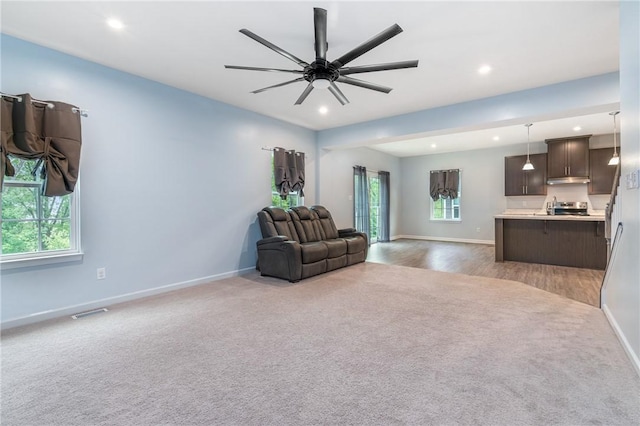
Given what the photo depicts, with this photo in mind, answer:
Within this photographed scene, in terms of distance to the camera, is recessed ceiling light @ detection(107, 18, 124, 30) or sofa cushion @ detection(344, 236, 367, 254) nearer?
recessed ceiling light @ detection(107, 18, 124, 30)

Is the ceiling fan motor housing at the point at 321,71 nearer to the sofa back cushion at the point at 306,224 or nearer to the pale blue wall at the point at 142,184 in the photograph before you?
the pale blue wall at the point at 142,184

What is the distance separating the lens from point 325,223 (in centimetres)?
585

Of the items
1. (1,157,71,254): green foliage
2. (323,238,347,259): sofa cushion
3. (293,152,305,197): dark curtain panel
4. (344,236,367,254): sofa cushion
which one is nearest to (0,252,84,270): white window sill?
(1,157,71,254): green foliage

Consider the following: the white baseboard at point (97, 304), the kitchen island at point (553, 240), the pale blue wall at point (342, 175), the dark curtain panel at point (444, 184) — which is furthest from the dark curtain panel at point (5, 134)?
the dark curtain panel at point (444, 184)

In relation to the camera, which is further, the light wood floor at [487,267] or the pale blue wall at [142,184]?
the light wood floor at [487,267]

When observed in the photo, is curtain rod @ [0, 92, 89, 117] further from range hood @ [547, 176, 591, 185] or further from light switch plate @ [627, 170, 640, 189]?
range hood @ [547, 176, 591, 185]

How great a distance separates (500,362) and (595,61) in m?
3.40

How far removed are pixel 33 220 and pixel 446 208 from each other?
918 centimetres

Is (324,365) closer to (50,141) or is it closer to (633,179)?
(633,179)

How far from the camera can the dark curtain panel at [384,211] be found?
29.3 ft

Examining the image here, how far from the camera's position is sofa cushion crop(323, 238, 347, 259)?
4.89 metres

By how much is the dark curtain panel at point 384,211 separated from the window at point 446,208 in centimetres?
157

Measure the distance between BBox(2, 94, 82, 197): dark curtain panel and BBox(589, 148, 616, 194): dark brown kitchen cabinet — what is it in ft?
30.5

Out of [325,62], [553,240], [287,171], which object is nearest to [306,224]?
[287,171]
